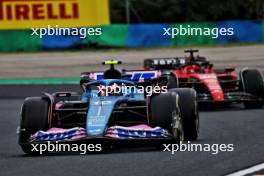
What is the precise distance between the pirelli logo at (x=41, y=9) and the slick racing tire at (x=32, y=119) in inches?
568

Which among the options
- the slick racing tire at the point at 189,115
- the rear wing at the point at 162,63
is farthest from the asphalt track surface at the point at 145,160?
the rear wing at the point at 162,63

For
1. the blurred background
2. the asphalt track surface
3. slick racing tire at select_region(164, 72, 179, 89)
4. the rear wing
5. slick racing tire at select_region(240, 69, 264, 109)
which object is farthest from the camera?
the blurred background

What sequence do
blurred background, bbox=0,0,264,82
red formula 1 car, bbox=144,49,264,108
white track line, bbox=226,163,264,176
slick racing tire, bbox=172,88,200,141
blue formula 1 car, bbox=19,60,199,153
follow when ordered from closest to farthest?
white track line, bbox=226,163,264,176, blue formula 1 car, bbox=19,60,199,153, slick racing tire, bbox=172,88,200,141, red formula 1 car, bbox=144,49,264,108, blurred background, bbox=0,0,264,82

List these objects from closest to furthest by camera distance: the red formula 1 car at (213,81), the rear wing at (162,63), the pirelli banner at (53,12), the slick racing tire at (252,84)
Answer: the red formula 1 car at (213,81)
the slick racing tire at (252,84)
the rear wing at (162,63)
the pirelli banner at (53,12)

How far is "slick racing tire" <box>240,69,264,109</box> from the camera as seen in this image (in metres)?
19.1

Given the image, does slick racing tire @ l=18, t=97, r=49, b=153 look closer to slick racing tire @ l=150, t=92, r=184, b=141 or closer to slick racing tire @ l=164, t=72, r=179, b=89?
slick racing tire @ l=150, t=92, r=184, b=141

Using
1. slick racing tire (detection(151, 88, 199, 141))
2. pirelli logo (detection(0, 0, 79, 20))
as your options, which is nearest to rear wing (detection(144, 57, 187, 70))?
slick racing tire (detection(151, 88, 199, 141))

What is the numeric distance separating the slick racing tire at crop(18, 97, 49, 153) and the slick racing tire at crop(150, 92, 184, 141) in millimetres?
1363

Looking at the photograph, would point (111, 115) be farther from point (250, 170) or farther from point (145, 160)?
point (250, 170)

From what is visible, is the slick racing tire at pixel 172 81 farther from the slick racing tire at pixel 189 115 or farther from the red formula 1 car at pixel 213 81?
the slick racing tire at pixel 189 115

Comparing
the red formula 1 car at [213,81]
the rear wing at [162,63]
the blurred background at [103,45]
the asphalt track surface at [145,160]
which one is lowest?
the asphalt track surface at [145,160]

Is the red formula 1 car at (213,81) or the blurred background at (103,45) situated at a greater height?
the blurred background at (103,45)

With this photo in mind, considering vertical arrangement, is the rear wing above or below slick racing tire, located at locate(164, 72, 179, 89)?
above

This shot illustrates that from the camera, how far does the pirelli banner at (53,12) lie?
26.6m
